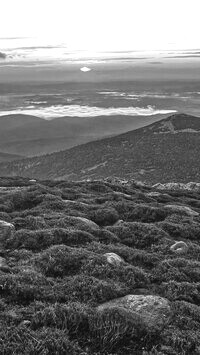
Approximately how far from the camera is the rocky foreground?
8.20 meters

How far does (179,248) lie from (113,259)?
363 centimetres

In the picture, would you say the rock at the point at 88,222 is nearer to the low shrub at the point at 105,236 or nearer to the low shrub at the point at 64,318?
the low shrub at the point at 105,236

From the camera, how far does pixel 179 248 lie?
50.5ft

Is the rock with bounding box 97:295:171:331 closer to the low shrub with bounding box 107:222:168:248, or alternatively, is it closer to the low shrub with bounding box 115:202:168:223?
the low shrub with bounding box 107:222:168:248

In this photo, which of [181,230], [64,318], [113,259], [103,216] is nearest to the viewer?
[64,318]

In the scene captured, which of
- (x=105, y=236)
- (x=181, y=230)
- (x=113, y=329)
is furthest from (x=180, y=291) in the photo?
(x=181, y=230)

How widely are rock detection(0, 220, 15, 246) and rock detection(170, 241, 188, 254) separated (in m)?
6.33

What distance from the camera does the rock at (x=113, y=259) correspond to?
12.7 m

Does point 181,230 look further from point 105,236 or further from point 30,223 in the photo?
point 30,223

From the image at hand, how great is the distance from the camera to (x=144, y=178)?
634ft

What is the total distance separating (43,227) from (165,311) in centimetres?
795

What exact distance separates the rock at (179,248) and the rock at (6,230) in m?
6.33

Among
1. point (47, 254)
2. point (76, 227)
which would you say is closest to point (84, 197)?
point (76, 227)

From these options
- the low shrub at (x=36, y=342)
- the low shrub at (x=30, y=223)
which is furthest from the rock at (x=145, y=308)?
the low shrub at (x=30, y=223)
